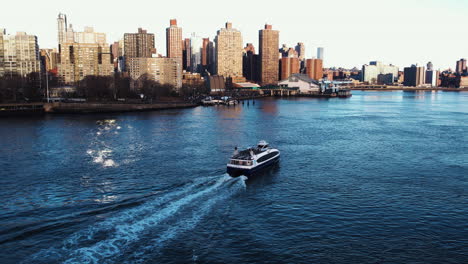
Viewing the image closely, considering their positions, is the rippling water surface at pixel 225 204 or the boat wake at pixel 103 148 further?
the boat wake at pixel 103 148

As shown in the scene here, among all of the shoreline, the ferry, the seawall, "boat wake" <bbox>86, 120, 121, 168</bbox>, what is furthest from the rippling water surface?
the seawall

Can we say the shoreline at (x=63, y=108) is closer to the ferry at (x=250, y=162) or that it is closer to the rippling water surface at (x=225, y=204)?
the rippling water surface at (x=225, y=204)

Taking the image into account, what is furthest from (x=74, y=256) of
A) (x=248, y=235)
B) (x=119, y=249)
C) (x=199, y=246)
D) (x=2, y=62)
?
(x=2, y=62)

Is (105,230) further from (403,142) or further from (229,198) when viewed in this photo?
(403,142)

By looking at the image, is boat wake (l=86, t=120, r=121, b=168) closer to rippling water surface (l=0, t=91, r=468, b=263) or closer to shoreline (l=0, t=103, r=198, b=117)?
rippling water surface (l=0, t=91, r=468, b=263)

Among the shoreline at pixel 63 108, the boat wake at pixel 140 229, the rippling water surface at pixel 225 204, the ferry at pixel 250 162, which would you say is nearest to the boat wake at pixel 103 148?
the rippling water surface at pixel 225 204

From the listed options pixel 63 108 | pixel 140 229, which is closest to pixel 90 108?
pixel 63 108

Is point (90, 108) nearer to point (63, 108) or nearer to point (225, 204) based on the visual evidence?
point (63, 108)
